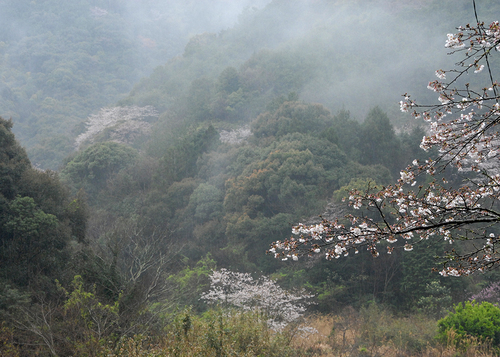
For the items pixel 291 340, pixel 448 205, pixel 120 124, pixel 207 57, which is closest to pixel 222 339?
pixel 291 340

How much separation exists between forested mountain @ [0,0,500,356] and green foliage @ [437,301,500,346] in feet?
12.4

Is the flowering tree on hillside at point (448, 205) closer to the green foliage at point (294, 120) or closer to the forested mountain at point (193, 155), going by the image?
the forested mountain at point (193, 155)

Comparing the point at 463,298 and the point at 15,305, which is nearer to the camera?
the point at 15,305

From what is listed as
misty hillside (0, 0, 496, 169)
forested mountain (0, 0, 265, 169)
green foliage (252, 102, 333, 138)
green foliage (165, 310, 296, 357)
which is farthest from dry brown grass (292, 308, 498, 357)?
forested mountain (0, 0, 265, 169)

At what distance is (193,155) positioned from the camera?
78.5 ft

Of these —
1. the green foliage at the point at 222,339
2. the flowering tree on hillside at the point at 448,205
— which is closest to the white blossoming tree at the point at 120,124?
the green foliage at the point at 222,339

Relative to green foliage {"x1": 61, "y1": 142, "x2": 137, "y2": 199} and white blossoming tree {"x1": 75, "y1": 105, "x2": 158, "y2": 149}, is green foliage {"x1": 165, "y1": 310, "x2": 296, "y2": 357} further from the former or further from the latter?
white blossoming tree {"x1": 75, "y1": 105, "x2": 158, "y2": 149}

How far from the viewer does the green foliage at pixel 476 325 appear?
6791mm

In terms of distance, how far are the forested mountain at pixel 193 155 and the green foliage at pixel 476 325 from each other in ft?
12.4

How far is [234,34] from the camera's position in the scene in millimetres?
46281

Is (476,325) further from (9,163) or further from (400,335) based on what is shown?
(9,163)

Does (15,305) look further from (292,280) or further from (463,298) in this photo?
(463,298)

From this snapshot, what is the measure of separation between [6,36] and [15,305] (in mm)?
54305

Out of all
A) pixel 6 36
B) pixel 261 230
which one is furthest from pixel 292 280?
pixel 6 36
